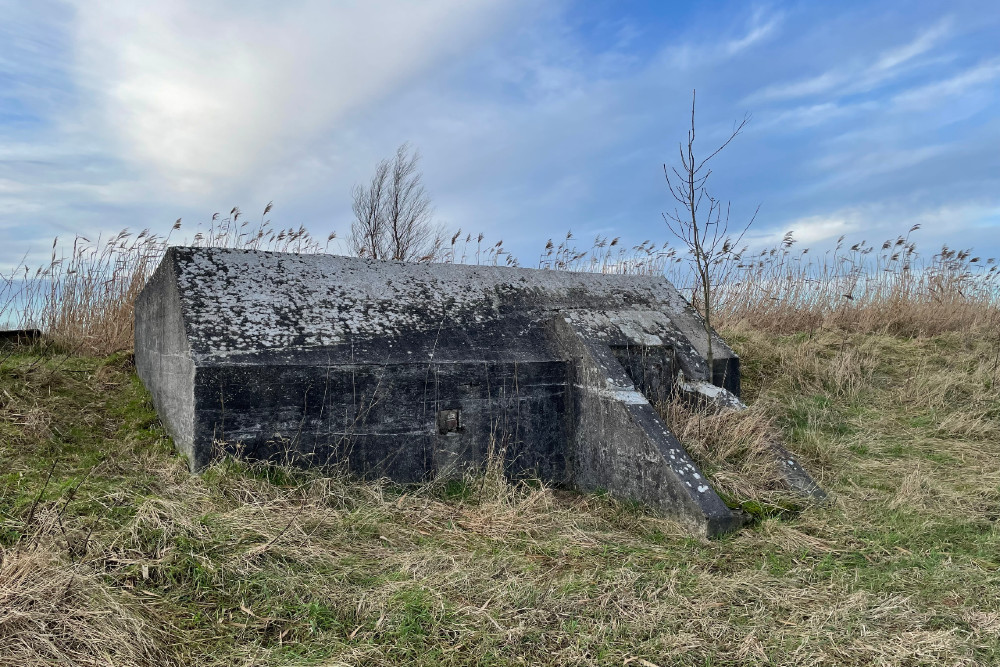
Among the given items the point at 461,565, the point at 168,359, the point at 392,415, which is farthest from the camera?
the point at 168,359

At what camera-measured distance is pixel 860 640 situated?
2.76 meters

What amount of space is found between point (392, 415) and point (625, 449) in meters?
1.66

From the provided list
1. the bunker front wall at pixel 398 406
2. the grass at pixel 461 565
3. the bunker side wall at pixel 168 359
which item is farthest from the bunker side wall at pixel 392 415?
the bunker side wall at pixel 168 359

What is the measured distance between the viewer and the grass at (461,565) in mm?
2594

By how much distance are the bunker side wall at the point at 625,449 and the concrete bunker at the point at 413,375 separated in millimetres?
13

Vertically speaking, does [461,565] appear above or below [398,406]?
below

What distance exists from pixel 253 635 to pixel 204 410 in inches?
71.3

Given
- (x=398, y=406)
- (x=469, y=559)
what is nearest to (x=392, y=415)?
(x=398, y=406)

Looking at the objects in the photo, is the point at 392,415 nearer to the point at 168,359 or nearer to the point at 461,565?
the point at 461,565

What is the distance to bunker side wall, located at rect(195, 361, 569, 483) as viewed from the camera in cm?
416

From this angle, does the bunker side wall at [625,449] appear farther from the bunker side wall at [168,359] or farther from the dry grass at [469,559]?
the bunker side wall at [168,359]

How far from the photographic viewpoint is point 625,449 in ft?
15.2

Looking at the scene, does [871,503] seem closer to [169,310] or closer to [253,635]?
[253,635]

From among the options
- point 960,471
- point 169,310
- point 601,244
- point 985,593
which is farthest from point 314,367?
point 601,244
